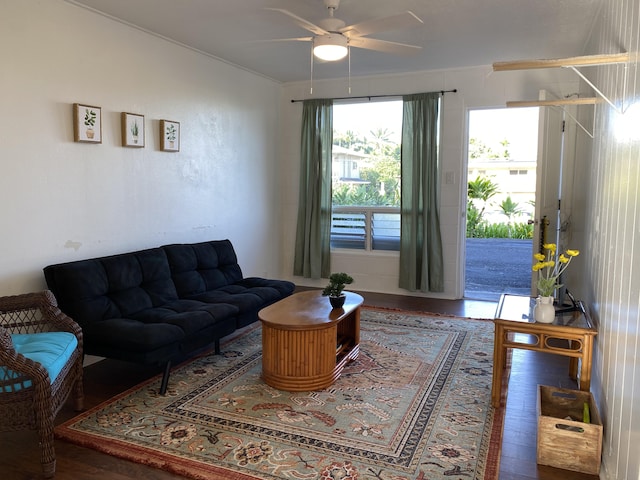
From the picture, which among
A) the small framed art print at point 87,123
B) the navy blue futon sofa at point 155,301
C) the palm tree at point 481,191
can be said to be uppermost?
the small framed art print at point 87,123

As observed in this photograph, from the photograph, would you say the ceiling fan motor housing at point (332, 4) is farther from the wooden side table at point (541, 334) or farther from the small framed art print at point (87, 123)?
the wooden side table at point (541, 334)

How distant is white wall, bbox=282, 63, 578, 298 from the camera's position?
5.44 meters

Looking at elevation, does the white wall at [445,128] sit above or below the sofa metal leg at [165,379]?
above

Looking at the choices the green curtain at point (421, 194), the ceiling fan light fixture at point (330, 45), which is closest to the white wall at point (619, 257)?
the ceiling fan light fixture at point (330, 45)

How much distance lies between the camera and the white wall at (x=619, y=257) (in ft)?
6.08

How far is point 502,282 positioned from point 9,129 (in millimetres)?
6215

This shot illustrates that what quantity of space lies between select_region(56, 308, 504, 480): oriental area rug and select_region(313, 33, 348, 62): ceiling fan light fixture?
2270 millimetres

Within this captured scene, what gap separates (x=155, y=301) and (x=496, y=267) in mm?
6065

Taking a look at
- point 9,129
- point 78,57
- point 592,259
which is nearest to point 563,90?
point 592,259

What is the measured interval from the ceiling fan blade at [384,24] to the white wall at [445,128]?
8.52 ft

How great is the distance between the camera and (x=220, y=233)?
A: 17.7ft

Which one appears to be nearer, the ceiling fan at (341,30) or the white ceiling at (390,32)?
the ceiling fan at (341,30)

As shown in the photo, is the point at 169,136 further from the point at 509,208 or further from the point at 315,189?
the point at 509,208

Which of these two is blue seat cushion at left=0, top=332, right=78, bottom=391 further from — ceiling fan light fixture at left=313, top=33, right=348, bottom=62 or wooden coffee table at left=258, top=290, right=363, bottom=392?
ceiling fan light fixture at left=313, top=33, right=348, bottom=62
